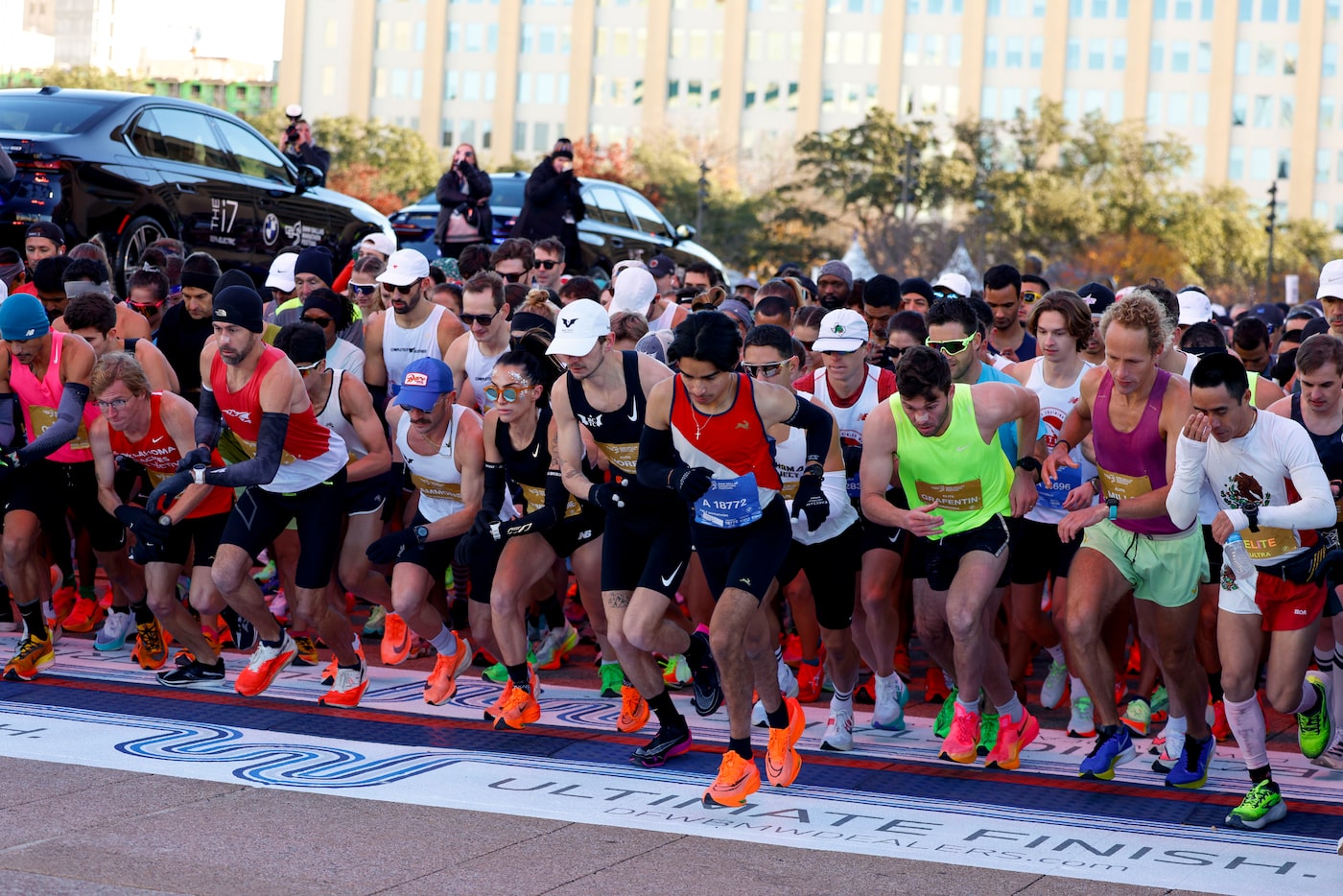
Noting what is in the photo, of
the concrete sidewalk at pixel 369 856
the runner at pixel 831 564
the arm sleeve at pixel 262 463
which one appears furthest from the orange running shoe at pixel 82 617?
the runner at pixel 831 564

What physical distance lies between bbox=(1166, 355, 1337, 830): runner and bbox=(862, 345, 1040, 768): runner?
85cm

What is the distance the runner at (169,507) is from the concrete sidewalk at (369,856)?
2.16 metres

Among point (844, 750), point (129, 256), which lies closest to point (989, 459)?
point (844, 750)

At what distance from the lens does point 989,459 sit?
6992 mm

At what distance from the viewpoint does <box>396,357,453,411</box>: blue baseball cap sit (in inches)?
310

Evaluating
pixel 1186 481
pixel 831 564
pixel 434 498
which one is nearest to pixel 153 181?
pixel 434 498

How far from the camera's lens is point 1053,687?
27.6 ft

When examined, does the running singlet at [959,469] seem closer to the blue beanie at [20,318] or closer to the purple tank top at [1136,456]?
the purple tank top at [1136,456]

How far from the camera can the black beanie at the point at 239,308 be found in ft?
25.1

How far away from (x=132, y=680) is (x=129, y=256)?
16.3 ft

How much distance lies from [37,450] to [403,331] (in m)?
2.37

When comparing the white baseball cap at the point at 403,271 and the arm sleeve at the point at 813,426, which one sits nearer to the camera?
the arm sleeve at the point at 813,426

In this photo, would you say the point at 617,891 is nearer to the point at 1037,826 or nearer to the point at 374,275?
the point at 1037,826

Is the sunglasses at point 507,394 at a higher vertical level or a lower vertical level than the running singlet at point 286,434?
higher
